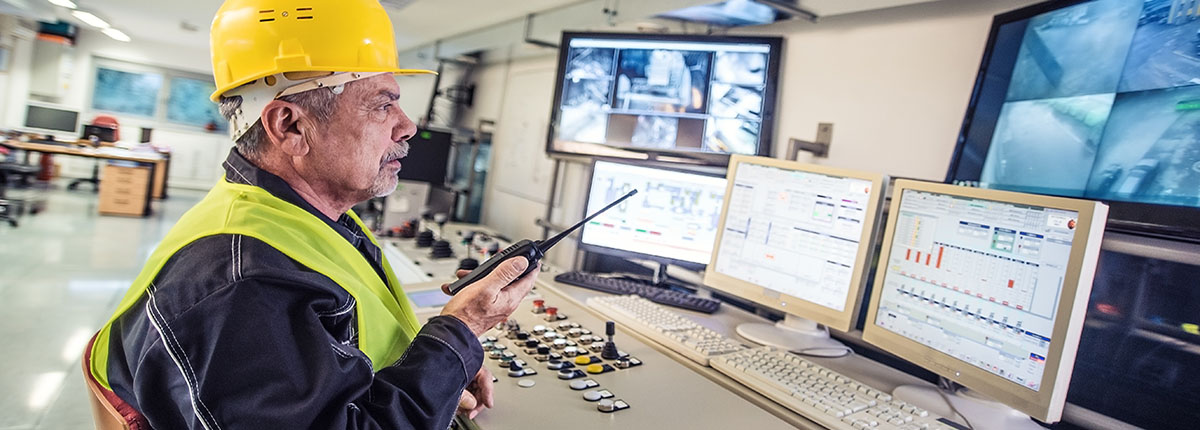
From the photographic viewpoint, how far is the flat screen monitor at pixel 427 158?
3.27m

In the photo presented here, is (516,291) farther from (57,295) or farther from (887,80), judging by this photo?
(57,295)

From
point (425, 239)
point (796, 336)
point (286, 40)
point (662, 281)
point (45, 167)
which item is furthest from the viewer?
point (45, 167)

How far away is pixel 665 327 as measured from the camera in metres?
1.52

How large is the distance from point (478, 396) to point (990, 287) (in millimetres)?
982

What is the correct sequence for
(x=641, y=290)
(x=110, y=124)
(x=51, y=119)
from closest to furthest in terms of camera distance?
(x=641, y=290) < (x=51, y=119) < (x=110, y=124)

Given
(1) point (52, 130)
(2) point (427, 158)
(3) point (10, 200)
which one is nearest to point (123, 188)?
(3) point (10, 200)

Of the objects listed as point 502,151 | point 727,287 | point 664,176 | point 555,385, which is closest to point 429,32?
point 502,151

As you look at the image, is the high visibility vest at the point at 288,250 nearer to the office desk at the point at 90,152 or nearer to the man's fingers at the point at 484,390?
the man's fingers at the point at 484,390

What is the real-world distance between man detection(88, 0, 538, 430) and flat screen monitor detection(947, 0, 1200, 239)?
1137mm

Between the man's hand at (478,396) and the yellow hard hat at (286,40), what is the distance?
550 millimetres

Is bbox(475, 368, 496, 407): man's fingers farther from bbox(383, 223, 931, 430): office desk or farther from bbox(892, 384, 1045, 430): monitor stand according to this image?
bbox(892, 384, 1045, 430): monitor stand

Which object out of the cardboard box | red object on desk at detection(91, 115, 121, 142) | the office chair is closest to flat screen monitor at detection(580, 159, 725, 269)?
the office chair

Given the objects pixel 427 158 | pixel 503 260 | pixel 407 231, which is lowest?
pixel 407 231

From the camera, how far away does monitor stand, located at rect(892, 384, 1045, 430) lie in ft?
3.81
